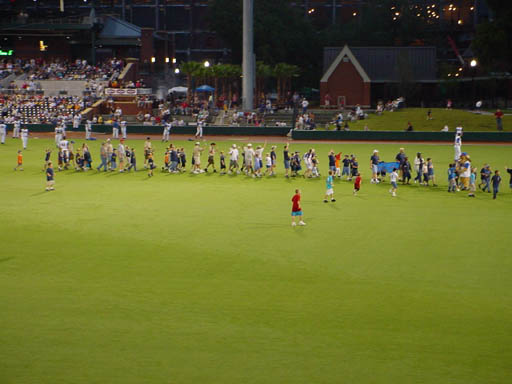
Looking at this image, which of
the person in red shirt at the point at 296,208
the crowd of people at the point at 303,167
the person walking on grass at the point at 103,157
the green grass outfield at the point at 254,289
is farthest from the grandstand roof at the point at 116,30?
the person in red shirt at the point at 296,208

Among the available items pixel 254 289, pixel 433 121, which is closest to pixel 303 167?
pixel 254 289

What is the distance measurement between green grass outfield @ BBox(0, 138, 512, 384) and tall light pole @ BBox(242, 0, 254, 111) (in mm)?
37539

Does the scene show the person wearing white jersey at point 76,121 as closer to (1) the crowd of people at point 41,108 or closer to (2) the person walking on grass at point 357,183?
(1) the crowd of people at point 41,108

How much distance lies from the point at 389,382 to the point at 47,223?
16197 mm

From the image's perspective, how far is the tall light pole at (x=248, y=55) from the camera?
64.3 m

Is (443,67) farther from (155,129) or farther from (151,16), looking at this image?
(151,16)

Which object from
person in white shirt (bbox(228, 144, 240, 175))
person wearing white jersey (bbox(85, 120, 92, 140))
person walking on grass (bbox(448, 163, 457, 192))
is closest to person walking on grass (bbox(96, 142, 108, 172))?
person in white shirt (bbox(228, 144, 240, 175))

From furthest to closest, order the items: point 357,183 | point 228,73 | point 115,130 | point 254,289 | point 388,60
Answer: point 388,60
point 228,73
point 115,130
point 357,183
point 254,289

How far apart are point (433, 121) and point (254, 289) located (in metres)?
45.8

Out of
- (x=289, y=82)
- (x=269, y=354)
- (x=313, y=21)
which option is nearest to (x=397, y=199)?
(x=269, y=354)

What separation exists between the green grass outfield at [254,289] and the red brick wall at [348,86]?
43947 mm

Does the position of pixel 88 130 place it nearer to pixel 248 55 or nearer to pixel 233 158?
pixel 248 55

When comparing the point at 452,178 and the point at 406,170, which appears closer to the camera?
the point at 452,178

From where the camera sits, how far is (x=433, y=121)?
5869 cm
